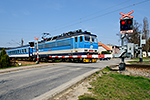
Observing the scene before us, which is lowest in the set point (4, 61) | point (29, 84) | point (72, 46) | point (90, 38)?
point (29, 84)

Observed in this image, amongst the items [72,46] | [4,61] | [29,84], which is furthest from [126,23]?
[4,61]

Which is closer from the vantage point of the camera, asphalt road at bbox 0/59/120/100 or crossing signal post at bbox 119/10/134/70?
asphalt road at bbox 0/59/120/100

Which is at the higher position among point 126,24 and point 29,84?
point 126,24

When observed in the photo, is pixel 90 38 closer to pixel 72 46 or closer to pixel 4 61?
pixel 72 46

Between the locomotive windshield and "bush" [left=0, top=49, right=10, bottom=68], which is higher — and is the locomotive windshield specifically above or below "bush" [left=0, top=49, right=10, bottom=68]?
above

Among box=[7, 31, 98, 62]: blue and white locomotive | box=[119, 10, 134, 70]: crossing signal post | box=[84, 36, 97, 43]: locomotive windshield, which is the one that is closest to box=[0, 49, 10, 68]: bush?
box=[7, 31, 98, 62]: blue and white locomotive

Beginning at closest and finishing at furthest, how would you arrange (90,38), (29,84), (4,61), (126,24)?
(29,84), (126,24), (4,61), (90,38)

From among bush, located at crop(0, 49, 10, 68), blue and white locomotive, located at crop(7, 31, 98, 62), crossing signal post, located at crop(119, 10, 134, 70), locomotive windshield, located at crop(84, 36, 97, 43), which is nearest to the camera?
crossing signal post, located at crop(119, 10, 134, 70)

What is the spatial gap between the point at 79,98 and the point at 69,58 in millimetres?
13516

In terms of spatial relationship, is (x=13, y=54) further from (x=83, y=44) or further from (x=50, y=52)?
(x=83, y=44)

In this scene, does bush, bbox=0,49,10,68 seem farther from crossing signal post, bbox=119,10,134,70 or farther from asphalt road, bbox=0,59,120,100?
crossing signal post, bbox=119,10,134,70

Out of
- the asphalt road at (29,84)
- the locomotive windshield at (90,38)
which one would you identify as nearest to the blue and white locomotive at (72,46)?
the locomotive windshield at (90,38)

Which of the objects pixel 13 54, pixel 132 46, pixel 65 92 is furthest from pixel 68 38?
pixel 13 54

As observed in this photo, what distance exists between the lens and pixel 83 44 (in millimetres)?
15117
